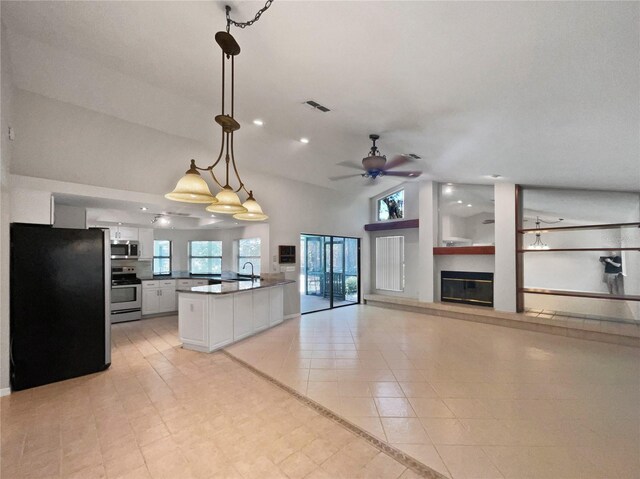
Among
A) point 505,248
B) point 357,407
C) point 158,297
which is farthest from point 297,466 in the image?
point 505,248

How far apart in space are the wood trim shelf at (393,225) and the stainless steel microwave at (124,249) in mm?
5823

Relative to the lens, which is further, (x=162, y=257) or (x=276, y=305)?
(x=162, y=257)

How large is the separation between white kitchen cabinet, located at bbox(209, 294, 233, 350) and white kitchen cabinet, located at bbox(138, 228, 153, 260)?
133 inches

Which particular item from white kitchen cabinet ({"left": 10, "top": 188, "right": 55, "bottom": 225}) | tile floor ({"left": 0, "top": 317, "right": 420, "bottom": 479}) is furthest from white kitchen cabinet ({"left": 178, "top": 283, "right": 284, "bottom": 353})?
white kitchen cabinet ({"left": 10, "top": 188, "right": 55, "bottom": 225})

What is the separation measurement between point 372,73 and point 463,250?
505 centimetres

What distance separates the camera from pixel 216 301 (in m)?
4.08

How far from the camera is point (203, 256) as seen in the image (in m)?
7.69

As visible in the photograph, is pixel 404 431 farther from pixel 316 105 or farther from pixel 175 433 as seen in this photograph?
pixel 316 105

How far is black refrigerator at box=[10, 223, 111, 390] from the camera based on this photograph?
2959 mm

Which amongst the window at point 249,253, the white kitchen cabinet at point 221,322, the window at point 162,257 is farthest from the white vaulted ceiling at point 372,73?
the window at point 162,257

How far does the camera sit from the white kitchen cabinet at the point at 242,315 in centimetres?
444

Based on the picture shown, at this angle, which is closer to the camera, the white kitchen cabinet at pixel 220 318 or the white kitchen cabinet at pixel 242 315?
the white kitchen cabinet at pixel 220 318

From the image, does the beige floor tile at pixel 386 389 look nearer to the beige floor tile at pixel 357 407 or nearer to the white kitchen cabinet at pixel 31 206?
the beige floor tile at pixel 357 407

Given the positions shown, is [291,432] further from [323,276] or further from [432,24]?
[323,276]
